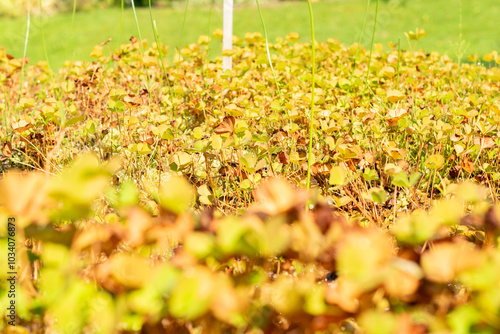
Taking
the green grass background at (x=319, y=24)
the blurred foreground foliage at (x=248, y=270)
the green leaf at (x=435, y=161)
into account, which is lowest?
the green grass background at (x=319, y=24)

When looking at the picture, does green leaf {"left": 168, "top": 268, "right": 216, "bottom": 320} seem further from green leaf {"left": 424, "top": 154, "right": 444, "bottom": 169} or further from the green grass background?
the green grass background

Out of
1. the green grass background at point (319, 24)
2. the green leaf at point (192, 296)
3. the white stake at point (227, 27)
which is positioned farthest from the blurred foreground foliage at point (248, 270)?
the green grass background at point (319, 24)

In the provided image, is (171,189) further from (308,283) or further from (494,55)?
(494,55)

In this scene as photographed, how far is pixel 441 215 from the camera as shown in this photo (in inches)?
25.7

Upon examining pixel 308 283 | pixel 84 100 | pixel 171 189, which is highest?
pixel 171 189

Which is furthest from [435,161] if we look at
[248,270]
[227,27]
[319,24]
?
[319,24]

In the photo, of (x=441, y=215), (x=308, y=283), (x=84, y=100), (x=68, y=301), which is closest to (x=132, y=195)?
(x=68, y=301)

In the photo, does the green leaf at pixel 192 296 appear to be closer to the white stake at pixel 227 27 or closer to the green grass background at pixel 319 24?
the white stake at pixel 227 27

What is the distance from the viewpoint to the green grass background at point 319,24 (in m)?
8.34

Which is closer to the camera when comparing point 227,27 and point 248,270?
point 248,270

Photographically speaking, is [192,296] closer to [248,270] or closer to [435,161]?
[248,270]

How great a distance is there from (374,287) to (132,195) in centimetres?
37

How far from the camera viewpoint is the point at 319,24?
11.0m

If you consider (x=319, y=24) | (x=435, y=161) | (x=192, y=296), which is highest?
(x=192, y=296)
